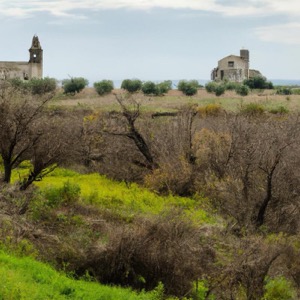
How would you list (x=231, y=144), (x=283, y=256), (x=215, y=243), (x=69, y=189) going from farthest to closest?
(x=231, y=144) → (x=69, y=189) → (x=215, y=243) → (x=283, y=256)

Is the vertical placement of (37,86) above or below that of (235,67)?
below

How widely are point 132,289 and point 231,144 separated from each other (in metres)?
11.5

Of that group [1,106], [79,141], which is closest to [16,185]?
[1,106]

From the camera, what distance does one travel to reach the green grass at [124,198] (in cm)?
1914

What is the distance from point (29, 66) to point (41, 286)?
54.7 meters

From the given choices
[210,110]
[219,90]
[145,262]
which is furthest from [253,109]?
[145,262]

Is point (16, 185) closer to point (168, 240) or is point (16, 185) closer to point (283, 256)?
point (168, 240)

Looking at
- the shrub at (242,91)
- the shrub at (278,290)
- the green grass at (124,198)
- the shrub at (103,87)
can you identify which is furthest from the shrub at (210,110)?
the shrub at (278,290)

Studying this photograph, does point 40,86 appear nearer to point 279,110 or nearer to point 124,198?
point 279,110

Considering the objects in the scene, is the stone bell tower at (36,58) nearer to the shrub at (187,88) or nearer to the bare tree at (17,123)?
the shrub at (187,88)

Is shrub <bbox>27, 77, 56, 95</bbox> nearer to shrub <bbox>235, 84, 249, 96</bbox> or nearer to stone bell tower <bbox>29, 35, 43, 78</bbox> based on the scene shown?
stone bell tower <bbox>29, 35, 43, 78</bbox>

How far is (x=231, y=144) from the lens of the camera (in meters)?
22.8

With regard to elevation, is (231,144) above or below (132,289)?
above

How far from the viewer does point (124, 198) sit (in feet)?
68.4
